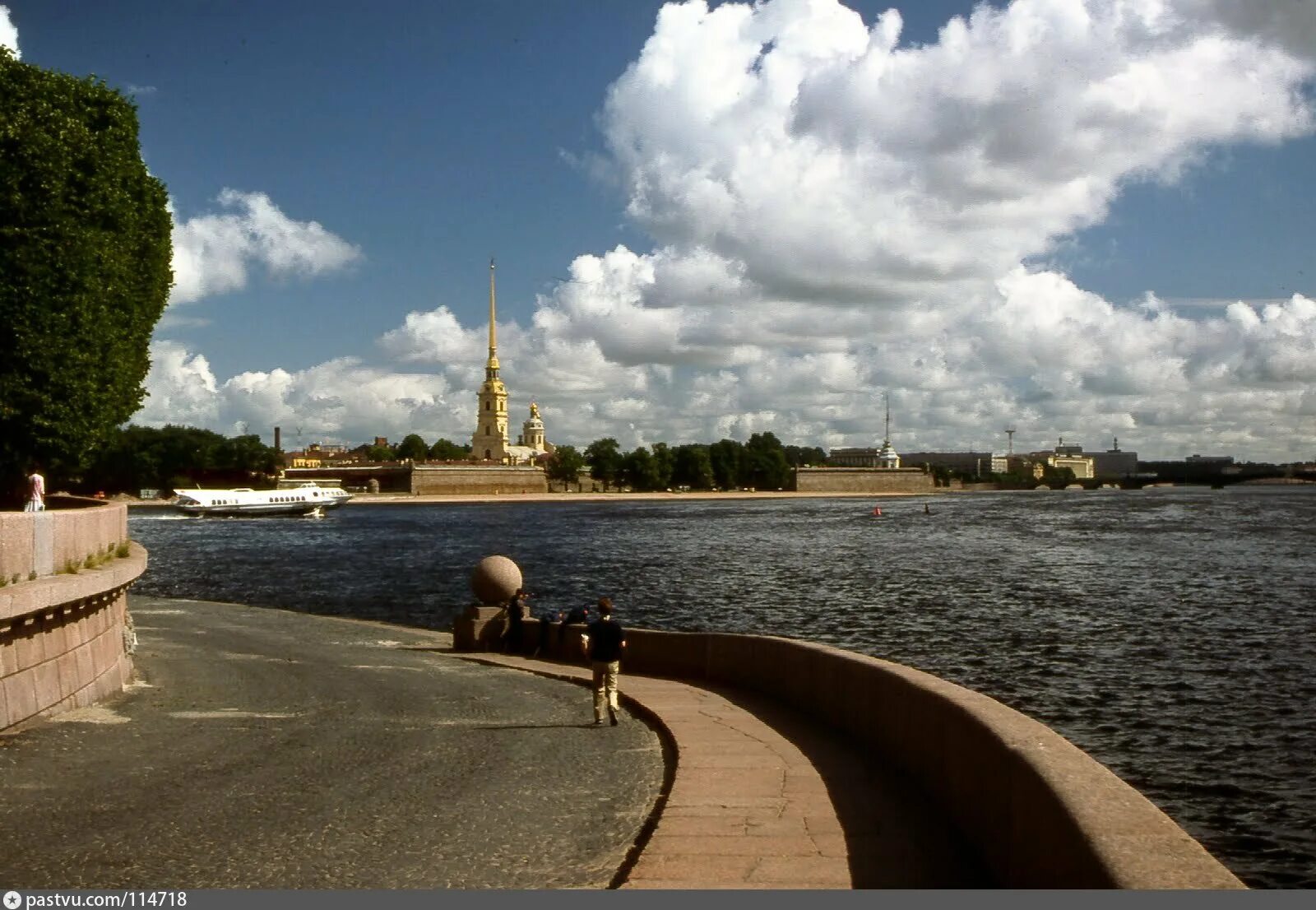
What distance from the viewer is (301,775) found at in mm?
11180

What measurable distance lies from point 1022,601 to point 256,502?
112m

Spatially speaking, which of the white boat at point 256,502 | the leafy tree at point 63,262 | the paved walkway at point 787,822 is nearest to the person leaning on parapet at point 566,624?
the paved walkway at point 787,822

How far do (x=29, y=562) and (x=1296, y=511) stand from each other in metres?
143

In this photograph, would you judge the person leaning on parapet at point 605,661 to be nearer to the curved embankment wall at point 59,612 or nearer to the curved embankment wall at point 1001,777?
the curved embankment wall at point 1001,777

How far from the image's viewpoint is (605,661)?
13.5 m

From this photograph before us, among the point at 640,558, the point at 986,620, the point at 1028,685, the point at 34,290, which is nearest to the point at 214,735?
the point at 34,290

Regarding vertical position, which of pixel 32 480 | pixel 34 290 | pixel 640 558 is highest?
pixel 34 290

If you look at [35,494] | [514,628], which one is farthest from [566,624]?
[35,494]

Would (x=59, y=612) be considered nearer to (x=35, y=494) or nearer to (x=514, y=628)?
(x=35, y=494)

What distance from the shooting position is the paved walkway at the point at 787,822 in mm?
7727

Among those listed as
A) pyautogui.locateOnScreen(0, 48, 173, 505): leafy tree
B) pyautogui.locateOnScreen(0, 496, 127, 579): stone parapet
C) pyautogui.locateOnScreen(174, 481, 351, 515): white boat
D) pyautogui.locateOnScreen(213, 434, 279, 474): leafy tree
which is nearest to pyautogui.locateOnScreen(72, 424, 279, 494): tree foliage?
pyautogui.locateOnScreen(213, 434, 279, 474): leafy tree

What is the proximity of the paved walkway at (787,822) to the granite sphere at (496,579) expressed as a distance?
9485mm

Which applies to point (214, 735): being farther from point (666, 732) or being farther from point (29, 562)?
point (666, 732)

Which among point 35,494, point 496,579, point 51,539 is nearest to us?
point 51,539
